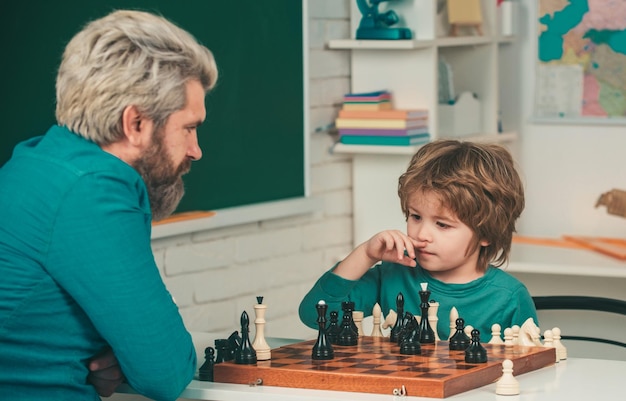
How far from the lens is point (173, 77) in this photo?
190cm

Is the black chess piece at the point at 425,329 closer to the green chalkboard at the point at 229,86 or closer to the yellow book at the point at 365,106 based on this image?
the green chalkboard at the point at 229,86

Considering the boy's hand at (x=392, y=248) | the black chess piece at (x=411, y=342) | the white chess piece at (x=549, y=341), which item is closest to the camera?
the black chess piece at (x=411, y=342)

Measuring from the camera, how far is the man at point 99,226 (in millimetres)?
1784

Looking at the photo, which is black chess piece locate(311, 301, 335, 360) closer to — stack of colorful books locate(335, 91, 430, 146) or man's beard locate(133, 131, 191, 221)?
man's beard locate(133, 131, 191, 221)

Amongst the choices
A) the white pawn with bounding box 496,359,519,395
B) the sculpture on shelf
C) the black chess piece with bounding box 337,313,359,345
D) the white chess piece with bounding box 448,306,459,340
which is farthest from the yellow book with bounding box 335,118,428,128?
the white pawn with bounding box 496,359,519,395

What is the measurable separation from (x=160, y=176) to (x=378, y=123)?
2.13 metres

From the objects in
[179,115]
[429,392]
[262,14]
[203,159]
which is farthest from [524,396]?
[262,14]

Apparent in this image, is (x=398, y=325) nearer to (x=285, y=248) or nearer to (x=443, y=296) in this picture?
(x=443, y=296)

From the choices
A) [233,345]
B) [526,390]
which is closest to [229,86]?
[233,345]

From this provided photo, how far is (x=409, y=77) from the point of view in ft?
13.4

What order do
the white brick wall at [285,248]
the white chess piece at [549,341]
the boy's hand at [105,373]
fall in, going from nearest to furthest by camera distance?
1. the boy's hand at [105,373]
2. the white chess piece at [549,341]
3. the white brick wall at [285,248]

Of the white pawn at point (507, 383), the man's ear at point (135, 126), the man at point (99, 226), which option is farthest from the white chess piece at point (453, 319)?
the man's ear at point (135, 126)

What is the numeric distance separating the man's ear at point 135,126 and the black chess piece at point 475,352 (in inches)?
24.7

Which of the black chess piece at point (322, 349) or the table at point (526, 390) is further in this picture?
the black chess piece at point (322, 349)
